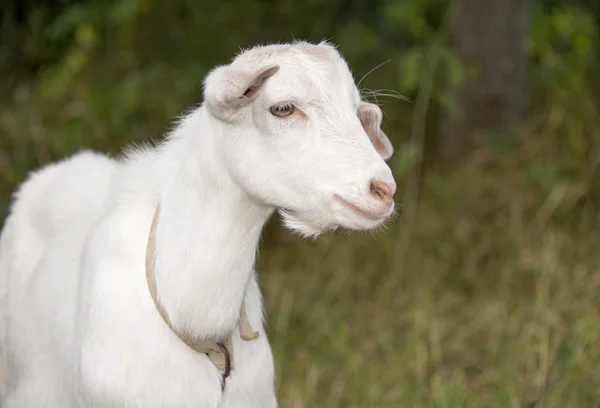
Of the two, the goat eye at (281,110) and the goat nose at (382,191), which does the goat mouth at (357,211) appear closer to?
the goat nose at (382,191)

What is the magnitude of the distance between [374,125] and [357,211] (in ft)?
1.58

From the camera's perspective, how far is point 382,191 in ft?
9.87

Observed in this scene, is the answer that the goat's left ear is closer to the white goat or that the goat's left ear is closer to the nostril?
the white goat

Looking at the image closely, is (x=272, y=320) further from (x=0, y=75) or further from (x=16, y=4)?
(x=16, y=4)

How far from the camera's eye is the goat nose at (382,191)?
9.84 ft

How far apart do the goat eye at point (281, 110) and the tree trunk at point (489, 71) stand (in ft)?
10.7

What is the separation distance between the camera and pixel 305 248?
602 cm

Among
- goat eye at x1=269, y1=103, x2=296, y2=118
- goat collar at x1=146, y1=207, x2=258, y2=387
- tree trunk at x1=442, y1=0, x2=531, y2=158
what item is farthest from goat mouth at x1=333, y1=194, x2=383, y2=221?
tree trunk at x1=442, y1=0, x2=531, y2=158

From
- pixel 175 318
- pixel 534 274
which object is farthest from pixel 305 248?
pixel 175 318

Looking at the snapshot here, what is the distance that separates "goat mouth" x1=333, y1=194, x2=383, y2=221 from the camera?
304cm

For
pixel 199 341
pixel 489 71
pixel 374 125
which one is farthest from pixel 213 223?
pixel 489 71

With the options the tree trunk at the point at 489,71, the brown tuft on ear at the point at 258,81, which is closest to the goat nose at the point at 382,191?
the brown tuft on ear at the point at 258,81

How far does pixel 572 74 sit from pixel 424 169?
1.01 meters

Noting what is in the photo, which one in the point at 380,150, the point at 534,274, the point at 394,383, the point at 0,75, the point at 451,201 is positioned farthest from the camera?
the point at 0,75
